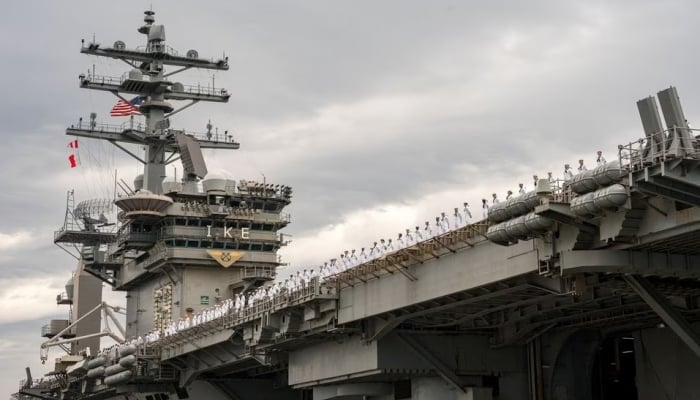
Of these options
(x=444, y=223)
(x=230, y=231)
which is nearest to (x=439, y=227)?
(x=444, y=223)

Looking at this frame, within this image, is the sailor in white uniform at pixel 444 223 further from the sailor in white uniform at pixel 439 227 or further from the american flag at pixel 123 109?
the american flag at pixel 123 109

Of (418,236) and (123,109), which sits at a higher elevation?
(123,109)

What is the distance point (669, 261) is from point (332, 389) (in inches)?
638

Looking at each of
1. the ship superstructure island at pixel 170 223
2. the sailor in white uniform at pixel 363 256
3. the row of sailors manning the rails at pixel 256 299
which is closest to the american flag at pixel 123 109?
the ship superstructure island at pixel 170 223

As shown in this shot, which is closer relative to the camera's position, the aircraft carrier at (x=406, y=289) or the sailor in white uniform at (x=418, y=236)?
the aircraft carrier at (x=406, y=289)

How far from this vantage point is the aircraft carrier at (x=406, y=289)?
759 inches

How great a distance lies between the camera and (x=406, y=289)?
26359 mm

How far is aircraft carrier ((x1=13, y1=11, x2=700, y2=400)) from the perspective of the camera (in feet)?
63.3

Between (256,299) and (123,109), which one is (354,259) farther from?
(123,109)

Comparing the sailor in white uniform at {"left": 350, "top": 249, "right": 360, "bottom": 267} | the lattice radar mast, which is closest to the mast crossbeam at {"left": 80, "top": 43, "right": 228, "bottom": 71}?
the lattice radar mast

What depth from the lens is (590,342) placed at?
30.3 metres

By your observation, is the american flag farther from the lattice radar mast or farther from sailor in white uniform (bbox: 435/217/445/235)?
sailor in white uniform (bbox: 435/217/445/235)

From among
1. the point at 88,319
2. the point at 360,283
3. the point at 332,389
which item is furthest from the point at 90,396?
the point at 360,283

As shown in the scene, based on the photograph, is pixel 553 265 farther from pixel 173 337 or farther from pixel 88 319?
pixel 88 319
